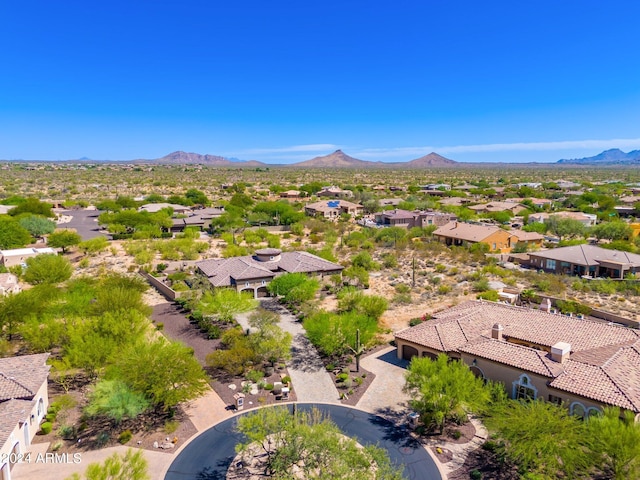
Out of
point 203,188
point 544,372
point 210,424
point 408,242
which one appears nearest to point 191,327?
point 210,424

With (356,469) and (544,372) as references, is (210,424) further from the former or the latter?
(544,372)

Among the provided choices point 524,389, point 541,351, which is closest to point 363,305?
point 541,351

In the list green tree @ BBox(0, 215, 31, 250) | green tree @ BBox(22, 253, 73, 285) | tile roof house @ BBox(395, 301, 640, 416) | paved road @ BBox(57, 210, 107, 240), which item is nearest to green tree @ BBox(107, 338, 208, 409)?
tile roof house @ BBox(395, 301, 640, 416)

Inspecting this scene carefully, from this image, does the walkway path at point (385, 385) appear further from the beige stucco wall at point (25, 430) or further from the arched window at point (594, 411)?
the beige stucco wall at point (25, 430)

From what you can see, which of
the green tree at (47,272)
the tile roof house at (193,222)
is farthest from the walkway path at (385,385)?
the tile roof house at (193,222)

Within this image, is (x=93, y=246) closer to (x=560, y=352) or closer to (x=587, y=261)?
(x=560, y=352)

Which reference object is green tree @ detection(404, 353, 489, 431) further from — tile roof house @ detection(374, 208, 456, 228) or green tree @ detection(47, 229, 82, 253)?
tile roof house @ detection(374, 208, 456, 228)
